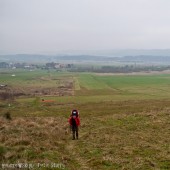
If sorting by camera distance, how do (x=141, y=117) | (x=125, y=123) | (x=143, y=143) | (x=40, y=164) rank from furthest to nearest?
(x=141, y=117) < (x=125, y=123) < (x=143, y=143) < (x=40, y=164)

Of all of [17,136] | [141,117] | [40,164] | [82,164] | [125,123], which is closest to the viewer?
[40,164]

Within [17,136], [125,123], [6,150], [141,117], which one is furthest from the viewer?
[141,117]

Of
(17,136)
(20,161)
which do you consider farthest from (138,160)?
(17,136)

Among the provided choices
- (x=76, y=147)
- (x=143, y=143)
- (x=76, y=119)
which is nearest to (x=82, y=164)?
(x=76, y=147)

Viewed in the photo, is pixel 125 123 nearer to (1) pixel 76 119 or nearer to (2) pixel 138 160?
(1) pixel 76 119

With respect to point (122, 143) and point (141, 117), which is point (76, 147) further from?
point (141, 117)

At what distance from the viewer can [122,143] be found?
16141mm

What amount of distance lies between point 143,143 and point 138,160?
323 centimetres

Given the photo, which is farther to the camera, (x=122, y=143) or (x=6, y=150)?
(x=122, y=143)

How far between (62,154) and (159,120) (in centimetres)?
1085

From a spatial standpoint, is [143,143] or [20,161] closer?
[20,161]

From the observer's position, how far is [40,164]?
11.8m

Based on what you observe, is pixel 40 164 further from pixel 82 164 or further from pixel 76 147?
pixel 76 147

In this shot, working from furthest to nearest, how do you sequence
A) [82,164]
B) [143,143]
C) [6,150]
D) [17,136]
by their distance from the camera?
1. [17,136]
2. [143,143]
3. [6,150]
4. [82,164]
